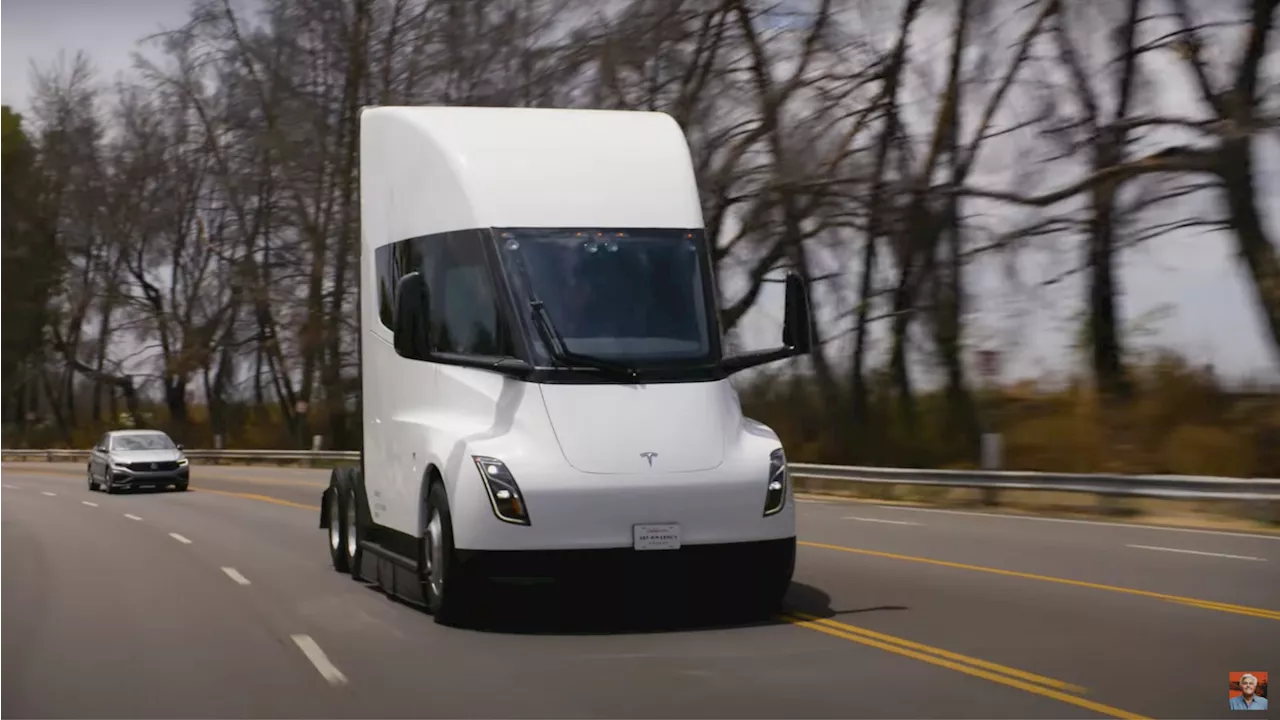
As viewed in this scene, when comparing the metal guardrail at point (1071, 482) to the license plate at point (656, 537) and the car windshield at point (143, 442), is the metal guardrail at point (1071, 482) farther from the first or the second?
the car windshield at point (143, 442)

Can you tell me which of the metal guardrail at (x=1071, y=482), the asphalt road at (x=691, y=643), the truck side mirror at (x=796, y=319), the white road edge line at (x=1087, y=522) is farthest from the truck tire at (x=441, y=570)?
the metal guardrail at (x=1071, y=482)

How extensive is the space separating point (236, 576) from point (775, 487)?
21.8 ft

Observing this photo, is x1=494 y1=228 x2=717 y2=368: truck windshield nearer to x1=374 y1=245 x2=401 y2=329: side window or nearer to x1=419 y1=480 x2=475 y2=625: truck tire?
x1=419 y1=480 x2=475 y2=625: truck tire

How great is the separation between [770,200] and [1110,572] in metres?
16.0

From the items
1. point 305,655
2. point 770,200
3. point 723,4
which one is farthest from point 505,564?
point 723,4

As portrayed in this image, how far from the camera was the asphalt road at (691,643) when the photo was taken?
8.61 metres

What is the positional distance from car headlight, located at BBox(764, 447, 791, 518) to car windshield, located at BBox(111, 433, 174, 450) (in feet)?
93.4

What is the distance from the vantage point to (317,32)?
4809 centimetres

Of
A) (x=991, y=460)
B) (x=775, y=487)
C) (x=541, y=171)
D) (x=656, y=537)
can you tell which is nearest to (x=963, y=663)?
(x=775, y=487)

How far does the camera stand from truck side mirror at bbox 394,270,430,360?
1153cm

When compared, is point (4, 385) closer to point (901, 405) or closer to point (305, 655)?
point (901, 405)

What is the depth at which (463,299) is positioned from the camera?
11930mm

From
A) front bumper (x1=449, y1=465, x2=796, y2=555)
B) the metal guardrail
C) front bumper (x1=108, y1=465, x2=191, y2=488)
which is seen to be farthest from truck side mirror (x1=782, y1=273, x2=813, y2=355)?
front bumper (x1=108, y1=465, x2=191, y2=488)

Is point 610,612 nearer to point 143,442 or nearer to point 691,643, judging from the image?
point 691,643
